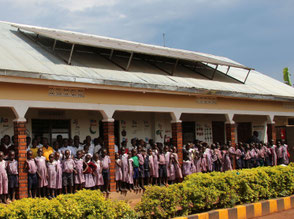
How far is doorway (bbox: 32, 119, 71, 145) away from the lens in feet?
37.9

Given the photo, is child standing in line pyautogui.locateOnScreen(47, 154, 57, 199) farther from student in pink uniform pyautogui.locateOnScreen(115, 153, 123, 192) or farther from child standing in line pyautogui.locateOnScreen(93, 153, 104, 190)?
student in pink uniform pyautogui.locateOnScreen(115, 153, 123, 192)

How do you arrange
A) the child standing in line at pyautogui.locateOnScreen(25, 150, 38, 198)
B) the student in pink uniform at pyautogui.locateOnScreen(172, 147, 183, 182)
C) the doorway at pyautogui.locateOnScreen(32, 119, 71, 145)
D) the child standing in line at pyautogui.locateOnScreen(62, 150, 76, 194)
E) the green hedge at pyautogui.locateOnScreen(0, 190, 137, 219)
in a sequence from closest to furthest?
the green hedge at pyautogui.locateOnScreen(0, 190, 137, 219)
the child standing in line at pyautogui.locateOnScreen(25, 150, 38, 198)
the child standing in line at pyautogui.locateOnScreen(62, 150, 76, 194)
the doorway at pyautogui.locateOnScreen(32, 119, 71, 145)
the student in pink uniform at pyautogui.locateOnScreen(172, 147, 183, 182)

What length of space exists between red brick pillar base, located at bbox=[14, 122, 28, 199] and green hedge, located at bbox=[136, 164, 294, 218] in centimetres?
279

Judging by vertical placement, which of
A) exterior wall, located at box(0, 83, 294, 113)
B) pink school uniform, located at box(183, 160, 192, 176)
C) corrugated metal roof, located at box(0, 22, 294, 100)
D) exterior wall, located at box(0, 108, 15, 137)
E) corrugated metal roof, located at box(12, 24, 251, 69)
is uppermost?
corrugated metal roof, located at box(12, 24, 251, 69)

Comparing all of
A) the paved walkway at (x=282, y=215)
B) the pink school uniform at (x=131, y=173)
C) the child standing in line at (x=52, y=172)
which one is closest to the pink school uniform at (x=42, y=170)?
the child standing in line at (x=52, y=172)

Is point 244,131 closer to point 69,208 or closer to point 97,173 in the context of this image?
point 97,173

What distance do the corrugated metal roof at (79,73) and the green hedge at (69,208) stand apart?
3282mm

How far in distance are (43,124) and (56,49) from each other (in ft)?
7.62

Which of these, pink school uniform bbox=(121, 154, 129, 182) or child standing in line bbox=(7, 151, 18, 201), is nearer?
child standing in line bbox=(7, 151, 18, 201)

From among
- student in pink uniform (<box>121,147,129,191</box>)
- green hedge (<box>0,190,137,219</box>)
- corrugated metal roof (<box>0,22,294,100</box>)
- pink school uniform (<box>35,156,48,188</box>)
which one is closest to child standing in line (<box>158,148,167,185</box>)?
student in pink uniform (<box>121,147,129,191</box>)

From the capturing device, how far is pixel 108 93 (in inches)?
417

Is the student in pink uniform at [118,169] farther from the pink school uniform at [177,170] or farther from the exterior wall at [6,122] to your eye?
the exterior wall at [6,122]

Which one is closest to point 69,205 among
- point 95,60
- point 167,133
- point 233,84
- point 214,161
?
point 95,60

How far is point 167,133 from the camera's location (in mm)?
14992
